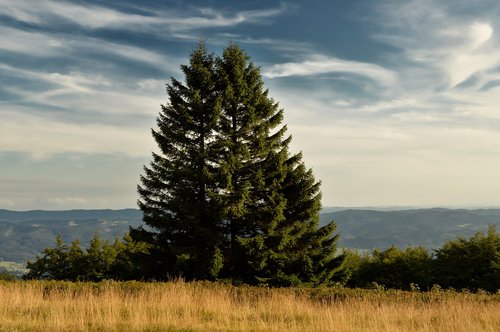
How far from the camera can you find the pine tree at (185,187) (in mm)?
23344

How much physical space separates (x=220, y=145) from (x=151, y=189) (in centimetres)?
484

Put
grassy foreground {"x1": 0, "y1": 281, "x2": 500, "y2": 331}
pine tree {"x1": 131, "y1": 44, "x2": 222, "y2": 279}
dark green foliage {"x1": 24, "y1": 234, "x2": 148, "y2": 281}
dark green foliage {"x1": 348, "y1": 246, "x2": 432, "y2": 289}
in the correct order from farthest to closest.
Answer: dark green foliage {"x1": 24, "y1": 234, "x2": 148, "y2": 281}
dark green foliage {"x1": 348, "y1": 246, "x2": 432, "y2": 289}
pine tree {"x1": 131, "y1": 44, "x2": 222, "y2": 279}
grassy foreground {"x1": 0, "y1": 281, "x2": 500, "y2": 331}

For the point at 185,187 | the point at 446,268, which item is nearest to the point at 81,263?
the point at 185,187

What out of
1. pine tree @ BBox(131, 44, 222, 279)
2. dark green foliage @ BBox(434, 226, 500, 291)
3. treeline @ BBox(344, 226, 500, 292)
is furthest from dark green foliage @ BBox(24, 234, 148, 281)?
dark green foliage @ BBox(434, 226, 500, 291)

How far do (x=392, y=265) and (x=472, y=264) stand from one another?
5.06m

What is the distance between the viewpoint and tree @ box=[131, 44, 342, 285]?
76.8 ft

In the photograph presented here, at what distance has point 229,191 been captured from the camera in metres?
23.6

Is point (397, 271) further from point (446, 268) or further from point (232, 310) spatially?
point (232, 310)

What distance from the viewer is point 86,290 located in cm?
1216

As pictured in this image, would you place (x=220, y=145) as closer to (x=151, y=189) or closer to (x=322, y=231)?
(x=151, y=189)

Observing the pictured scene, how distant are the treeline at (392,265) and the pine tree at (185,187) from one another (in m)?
2.05

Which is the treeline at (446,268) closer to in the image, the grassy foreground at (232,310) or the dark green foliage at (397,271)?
the dark green foliage at (397,271)

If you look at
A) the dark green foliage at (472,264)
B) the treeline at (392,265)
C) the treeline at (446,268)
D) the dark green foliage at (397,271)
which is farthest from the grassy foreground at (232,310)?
the dark green foliage at (397,271)

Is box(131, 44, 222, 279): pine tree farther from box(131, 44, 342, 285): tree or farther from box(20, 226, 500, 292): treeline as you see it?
box(20, 226, 500, 292): treeline
